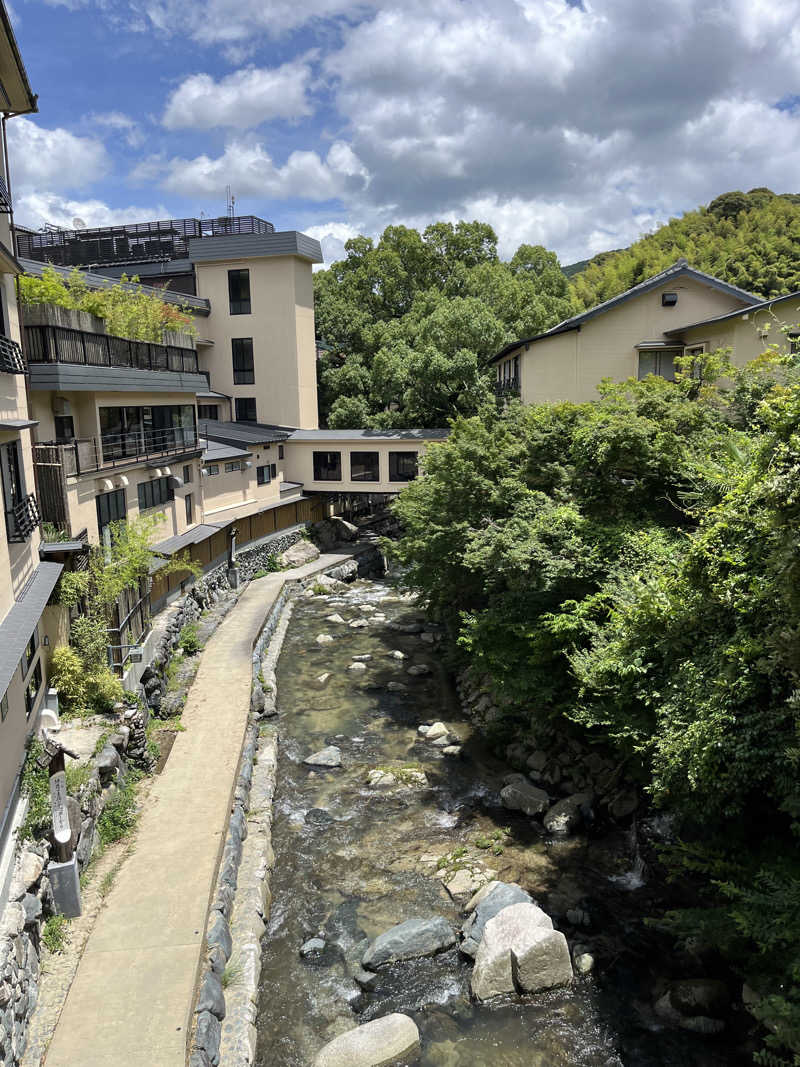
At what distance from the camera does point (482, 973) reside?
38.9 feet

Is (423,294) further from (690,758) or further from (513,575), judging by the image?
(690,758)

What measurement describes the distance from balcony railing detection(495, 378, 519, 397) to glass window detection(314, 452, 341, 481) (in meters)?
9.95

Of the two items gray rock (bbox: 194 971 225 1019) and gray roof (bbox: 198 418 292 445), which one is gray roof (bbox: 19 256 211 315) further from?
gray rock (bbox: 194 971 225 1019)

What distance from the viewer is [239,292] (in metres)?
43.4

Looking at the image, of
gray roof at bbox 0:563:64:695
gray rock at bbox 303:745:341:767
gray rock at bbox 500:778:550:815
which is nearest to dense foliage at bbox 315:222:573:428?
gray rock at bbox 303:745:341:767

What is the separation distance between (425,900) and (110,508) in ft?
48.1

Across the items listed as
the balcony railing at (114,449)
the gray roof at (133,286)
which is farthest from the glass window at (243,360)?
the balcony railing at (114,449)

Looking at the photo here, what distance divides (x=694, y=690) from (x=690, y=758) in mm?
1091

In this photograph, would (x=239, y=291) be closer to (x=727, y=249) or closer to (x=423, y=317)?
(x=423, y=317)

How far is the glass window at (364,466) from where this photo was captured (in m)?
40.6

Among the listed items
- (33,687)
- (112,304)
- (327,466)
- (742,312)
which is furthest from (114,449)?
(742,312)

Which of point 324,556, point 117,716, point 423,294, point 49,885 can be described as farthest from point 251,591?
point 423,294

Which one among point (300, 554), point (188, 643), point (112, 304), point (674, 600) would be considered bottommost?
point (188, 643)

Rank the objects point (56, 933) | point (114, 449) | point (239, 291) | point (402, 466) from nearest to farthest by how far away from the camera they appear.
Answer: point (56, 933) → point (114, 449) → point (402, 466) → point (239, 291)
